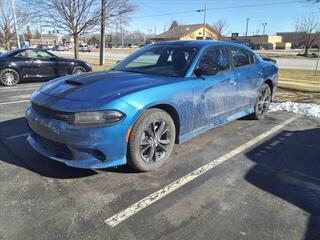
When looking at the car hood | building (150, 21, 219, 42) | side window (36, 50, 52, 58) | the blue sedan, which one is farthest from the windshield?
building (150, 21, 219, 42)

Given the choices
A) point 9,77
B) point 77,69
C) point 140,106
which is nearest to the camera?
point 140,106

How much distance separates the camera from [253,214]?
9.46 ft

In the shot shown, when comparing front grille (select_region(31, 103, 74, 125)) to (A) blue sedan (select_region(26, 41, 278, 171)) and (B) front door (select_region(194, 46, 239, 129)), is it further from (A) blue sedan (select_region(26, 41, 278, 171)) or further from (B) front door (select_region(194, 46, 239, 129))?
(B) front door (select_region(194, 46, 239, 129))

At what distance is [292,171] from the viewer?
387cm

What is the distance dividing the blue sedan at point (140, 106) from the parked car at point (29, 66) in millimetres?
7287

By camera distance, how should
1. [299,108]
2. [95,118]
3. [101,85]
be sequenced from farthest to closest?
1. [299,108]
2. [101,85]
3. [95,118]

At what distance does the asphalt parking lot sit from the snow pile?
8.22 ft

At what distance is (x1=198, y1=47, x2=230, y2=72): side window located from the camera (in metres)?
4.45

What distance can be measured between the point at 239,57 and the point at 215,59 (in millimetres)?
834

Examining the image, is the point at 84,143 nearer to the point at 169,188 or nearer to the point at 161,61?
the point at 169,188

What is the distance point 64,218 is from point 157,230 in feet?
2.82

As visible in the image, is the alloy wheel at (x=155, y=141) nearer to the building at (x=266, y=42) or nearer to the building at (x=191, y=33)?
the building at (x=191, y=33)

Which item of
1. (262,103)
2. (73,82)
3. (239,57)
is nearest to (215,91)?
(239,57)

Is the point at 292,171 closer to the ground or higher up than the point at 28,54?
closer to the ground
